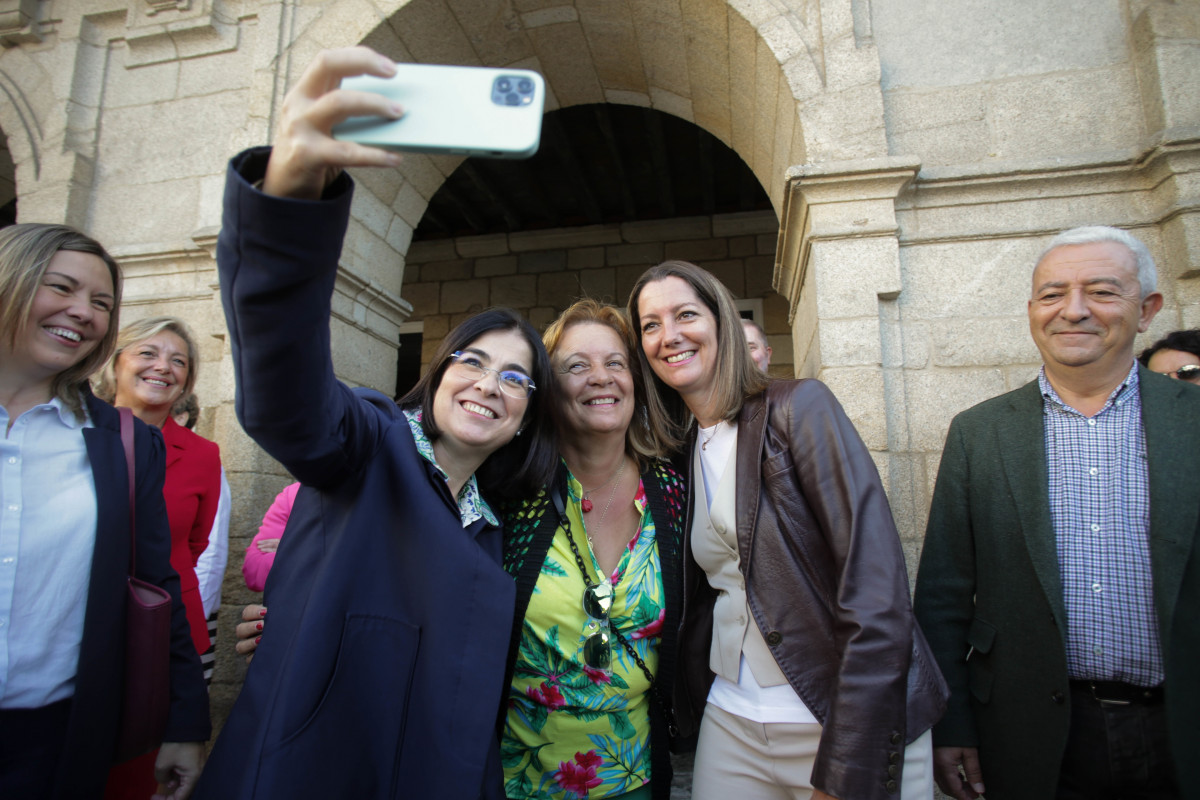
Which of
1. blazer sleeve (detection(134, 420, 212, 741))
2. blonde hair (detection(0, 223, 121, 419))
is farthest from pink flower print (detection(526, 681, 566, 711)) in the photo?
blonde hair (detection(0, 223, 121, 419))

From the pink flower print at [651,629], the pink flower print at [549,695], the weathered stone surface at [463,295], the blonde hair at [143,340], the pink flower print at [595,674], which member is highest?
the weathered stone surface at [463,295]

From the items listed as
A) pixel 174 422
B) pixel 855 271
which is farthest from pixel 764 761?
pixel 174 422

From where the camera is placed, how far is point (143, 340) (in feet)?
7.83

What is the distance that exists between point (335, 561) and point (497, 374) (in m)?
0.59

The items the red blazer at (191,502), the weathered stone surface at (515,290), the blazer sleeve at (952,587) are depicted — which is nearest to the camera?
the blazer sleeve at (952,587)

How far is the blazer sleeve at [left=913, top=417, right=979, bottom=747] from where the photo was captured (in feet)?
5.23

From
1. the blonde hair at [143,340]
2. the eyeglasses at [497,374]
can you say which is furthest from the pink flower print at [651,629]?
the blonde hair at [143,340]

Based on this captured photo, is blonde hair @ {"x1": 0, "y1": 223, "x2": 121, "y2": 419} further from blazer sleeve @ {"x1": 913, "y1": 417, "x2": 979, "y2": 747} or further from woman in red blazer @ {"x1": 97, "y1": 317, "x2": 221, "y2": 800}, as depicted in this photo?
blazer sleeve @ {"x1": 913, "y1": 417, "x2": 979, "y2": 747}

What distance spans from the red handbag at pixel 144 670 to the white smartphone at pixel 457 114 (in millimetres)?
1317

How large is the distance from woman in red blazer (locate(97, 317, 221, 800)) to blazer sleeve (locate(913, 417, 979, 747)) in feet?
8.30

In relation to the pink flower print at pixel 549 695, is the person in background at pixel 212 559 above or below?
above

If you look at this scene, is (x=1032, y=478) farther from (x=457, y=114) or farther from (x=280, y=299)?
(x=280, y=299)

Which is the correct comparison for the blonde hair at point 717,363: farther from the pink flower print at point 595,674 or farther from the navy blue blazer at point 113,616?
the navy blue blazer at point 113,616

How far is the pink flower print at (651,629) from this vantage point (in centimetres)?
156
